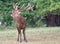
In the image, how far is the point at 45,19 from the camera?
37344 millimetres

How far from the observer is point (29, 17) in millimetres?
35188

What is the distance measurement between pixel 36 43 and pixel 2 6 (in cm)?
1938

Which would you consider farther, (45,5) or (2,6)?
(2,6)

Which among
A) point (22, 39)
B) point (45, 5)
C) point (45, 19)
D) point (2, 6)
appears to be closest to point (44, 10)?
point (45, 5)

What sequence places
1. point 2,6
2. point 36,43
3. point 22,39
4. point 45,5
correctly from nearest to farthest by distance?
point 36,43
point 22,39
point 45,5
point 2,6

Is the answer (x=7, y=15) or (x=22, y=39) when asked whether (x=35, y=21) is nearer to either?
(x=7, y=15)

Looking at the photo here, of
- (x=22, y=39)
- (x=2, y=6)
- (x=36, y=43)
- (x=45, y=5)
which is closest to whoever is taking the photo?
(x=36, y=43)

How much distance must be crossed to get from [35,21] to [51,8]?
18.3 m

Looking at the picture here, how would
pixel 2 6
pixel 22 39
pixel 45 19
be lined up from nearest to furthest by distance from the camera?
pixel 22 39, pixel 2 6, pixel 45 19

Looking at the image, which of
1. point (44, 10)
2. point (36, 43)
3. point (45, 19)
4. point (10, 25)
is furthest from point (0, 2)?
point (36, 43)

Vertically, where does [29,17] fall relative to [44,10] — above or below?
below

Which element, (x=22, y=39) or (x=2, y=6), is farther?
(x=2, y=6)

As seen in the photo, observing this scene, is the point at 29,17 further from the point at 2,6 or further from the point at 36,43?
the point at 36,43

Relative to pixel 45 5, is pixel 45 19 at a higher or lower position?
lower
